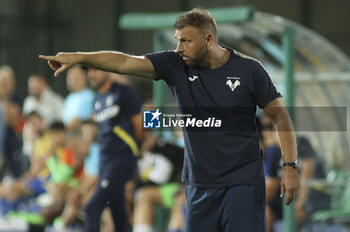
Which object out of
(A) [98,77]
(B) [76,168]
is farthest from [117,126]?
(B) [76,168]

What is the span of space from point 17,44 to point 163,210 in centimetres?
673

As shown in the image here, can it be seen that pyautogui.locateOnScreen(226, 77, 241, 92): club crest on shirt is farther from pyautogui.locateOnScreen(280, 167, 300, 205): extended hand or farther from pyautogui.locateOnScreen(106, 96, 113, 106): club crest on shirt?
pyautogui.locateOnScreen(106, 96, 113, 106): club crest on shirt

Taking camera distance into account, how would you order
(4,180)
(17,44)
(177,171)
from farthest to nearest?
(17,44), (4,180), (177,171)

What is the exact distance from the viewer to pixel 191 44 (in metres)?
5.53

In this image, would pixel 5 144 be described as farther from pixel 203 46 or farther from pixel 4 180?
pixel 203 46

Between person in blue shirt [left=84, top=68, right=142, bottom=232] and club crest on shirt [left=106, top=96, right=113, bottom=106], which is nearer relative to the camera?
person in blue shirt [left=84, top=68, right=142, bottom=232]

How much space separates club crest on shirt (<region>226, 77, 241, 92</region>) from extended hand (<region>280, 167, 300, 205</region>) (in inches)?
22.4

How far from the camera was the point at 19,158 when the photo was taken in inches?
531

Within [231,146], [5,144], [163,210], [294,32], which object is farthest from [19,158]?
[231,146]

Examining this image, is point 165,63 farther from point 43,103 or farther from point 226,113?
point 43,103

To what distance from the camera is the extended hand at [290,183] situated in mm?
5555

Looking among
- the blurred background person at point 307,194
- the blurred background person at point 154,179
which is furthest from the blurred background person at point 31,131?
the blurred background person at point 307,194

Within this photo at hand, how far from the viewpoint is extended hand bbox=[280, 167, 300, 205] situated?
18.2 ft

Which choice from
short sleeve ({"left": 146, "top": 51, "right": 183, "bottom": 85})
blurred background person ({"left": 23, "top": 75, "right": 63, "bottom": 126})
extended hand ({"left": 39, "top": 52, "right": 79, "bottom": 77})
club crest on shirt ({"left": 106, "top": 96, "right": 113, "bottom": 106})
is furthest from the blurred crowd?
extended hand ({"left": 39, "top": 52, "right": 79, "bottom": 77})
